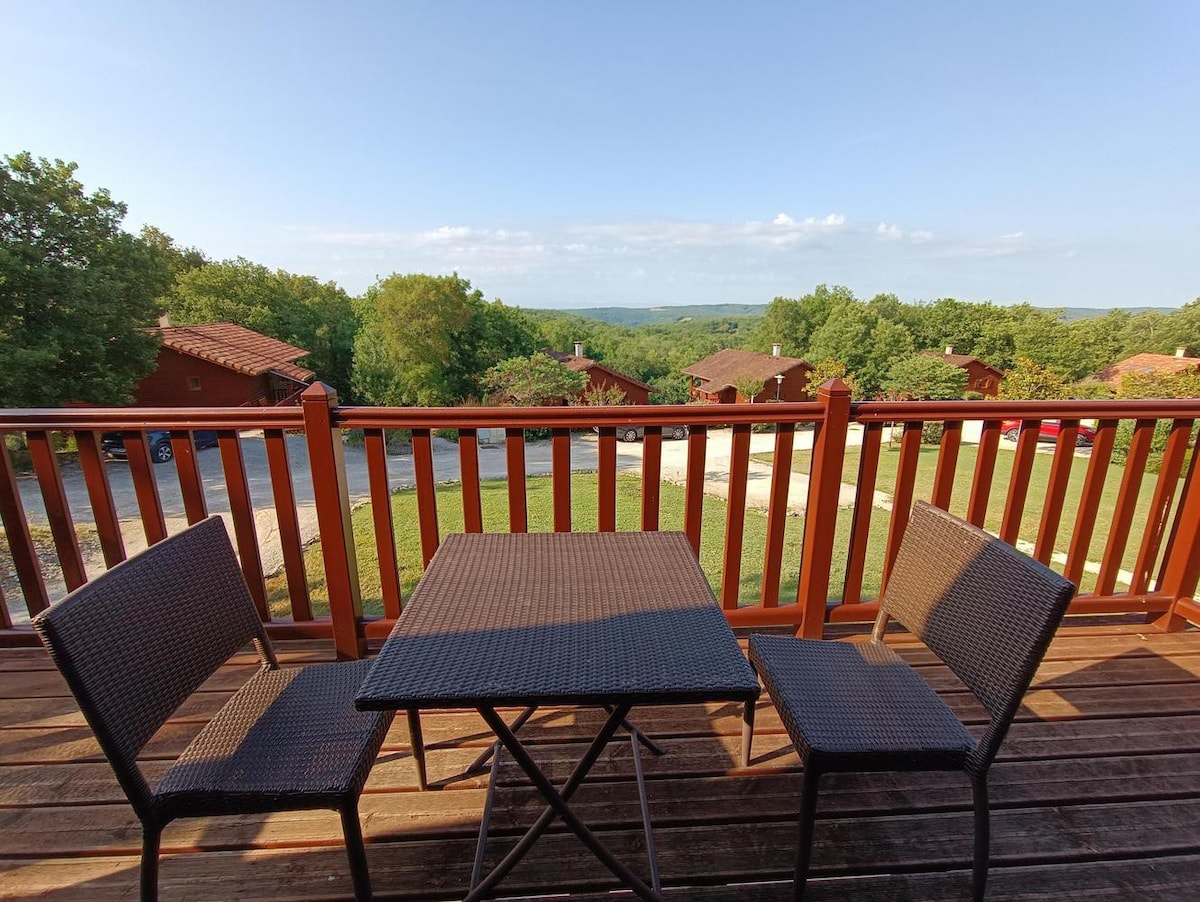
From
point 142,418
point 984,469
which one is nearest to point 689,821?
point 984,469

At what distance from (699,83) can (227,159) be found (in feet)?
33.7

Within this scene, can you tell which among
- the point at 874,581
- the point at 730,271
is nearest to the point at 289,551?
the point at 874,581

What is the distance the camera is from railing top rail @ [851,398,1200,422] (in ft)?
6.21

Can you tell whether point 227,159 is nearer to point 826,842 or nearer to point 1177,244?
point 826,842

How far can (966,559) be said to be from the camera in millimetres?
1277

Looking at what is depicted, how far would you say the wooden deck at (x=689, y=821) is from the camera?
3.99ft

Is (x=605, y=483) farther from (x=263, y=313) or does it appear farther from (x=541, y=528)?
(x=263, y=313)

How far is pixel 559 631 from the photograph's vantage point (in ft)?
3.59

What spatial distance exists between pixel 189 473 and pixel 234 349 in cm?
2041

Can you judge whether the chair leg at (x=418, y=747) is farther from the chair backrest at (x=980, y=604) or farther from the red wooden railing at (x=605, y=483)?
the chair backrest at (x=980, y=604)

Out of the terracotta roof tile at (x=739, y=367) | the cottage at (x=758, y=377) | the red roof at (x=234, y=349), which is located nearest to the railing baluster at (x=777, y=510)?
the red roof at (x=234, y=349)

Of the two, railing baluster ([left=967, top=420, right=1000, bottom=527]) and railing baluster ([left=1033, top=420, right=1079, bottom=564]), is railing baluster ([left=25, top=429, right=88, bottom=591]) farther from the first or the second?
railing baluster ([left=1033, top=420, right=1079, bottom=564])

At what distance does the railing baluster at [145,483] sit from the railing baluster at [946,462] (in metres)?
2.95

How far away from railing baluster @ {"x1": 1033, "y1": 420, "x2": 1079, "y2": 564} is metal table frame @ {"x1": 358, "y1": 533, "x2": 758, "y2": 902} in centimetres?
168
